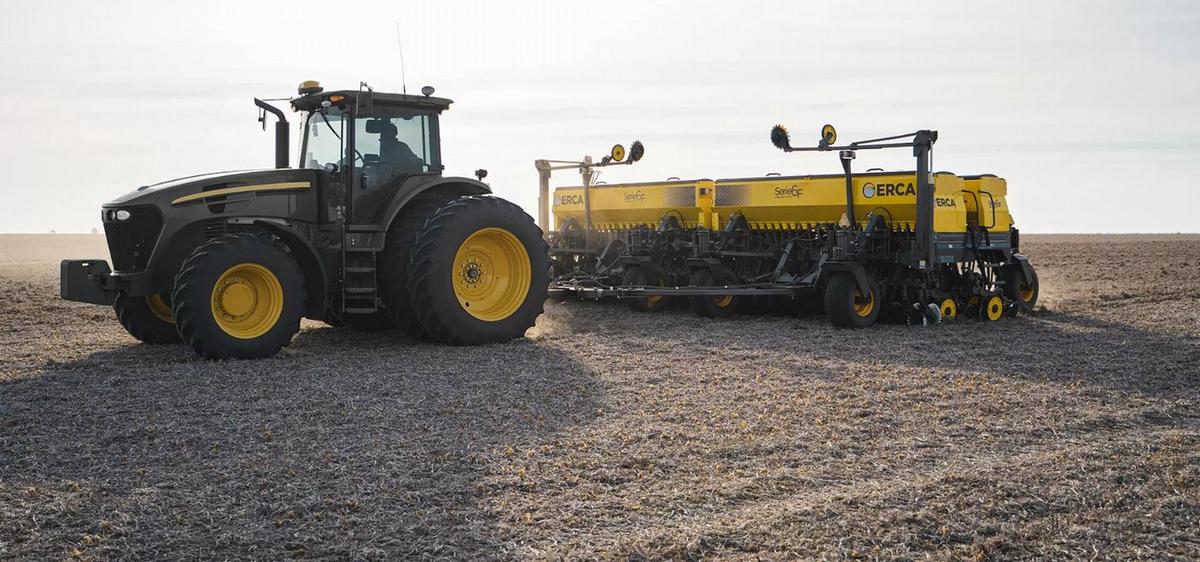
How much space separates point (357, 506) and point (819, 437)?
292cm

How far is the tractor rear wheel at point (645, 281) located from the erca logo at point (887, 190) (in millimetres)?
2919

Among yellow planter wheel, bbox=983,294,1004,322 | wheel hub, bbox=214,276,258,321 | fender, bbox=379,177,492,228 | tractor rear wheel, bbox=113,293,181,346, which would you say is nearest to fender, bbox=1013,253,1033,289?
yellow planter wheel, bbox=983,294,1004,322

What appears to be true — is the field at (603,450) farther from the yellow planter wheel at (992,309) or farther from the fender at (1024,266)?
the fender at (1024,266)

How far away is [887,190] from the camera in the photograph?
1335 cm

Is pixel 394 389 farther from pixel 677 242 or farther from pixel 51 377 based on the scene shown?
pixel 677 242

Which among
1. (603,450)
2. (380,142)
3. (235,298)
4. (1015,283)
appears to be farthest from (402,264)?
(1015,283)

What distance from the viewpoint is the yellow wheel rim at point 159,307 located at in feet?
35.6

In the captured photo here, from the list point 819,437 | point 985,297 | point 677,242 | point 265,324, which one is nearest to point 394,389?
point 265,324

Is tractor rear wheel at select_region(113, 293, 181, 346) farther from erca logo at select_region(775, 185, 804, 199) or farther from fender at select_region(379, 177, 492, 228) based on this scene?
erca logo at select_region(775, 185, 804, 199)

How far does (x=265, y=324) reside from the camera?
9820 millimetres

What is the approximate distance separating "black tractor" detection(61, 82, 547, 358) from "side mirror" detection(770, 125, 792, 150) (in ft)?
13.2

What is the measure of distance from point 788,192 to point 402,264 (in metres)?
5.66

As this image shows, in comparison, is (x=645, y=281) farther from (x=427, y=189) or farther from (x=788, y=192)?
(x=427, y=189)

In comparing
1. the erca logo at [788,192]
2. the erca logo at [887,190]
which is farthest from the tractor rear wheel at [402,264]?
the erca logo at [887,190]
